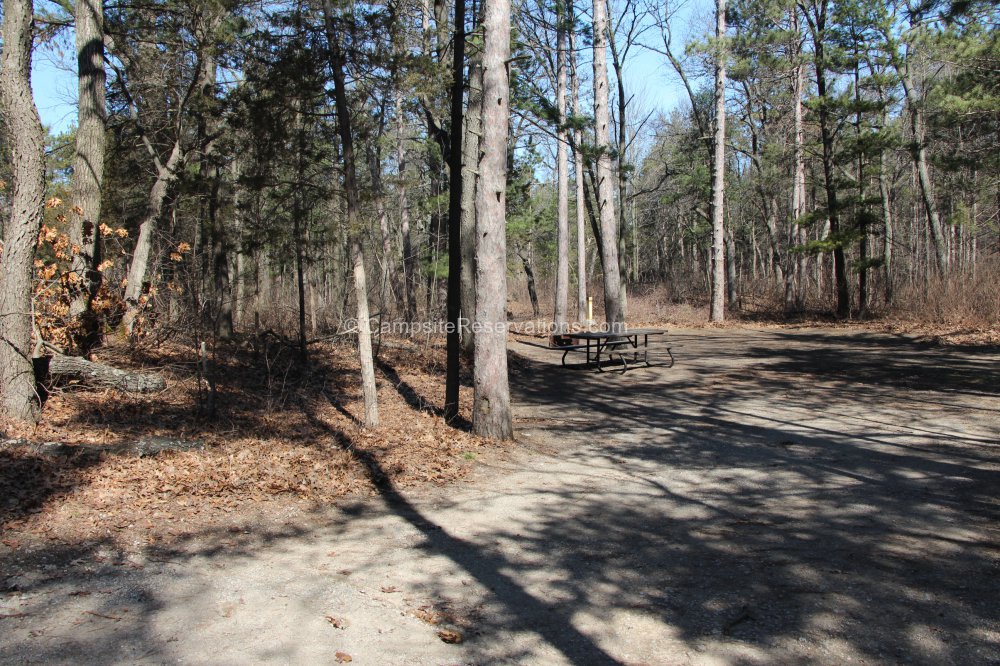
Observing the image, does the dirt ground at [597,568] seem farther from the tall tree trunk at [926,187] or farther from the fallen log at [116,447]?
the tall tree trunk at [926,187]

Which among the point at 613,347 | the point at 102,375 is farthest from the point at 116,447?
the point at 613,347

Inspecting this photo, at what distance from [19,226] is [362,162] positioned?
33.0 feet

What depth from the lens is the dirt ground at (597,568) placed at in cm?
353

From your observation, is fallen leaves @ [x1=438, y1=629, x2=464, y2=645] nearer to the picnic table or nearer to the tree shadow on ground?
the tree shadow on ground

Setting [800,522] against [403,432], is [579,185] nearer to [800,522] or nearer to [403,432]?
[403,432]

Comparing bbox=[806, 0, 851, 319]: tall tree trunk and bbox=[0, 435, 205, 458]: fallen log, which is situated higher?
bbox=[806, 0, 851, 319]: tall tree trunk

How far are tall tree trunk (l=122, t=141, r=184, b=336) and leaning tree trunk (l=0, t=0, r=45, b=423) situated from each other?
308 centimetres

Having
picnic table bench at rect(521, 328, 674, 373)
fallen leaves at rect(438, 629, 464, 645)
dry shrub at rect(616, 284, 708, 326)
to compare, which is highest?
dry shrub at rect(616, 284, 708, 326)

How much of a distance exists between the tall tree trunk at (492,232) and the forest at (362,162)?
0.10ft

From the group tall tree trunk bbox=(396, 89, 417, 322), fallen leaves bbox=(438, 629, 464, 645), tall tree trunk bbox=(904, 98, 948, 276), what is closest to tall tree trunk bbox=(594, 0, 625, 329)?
tall tree trunk bbox=(396, 89, 417, 322)

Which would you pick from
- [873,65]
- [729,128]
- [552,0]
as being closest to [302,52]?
[552,0]

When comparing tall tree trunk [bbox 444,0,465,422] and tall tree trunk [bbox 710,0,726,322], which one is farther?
tall tree trunk [bbox 710,0,726,322]

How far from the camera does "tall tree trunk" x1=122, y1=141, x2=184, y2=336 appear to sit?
11008 millimetres

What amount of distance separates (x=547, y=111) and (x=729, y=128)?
2181 cm
